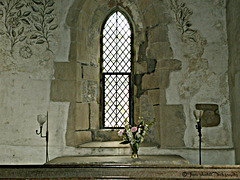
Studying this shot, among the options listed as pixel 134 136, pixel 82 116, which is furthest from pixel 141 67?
pixel 134 136

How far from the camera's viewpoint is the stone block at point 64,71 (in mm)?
3891

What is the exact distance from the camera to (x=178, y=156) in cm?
363

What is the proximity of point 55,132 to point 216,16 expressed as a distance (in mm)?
2964

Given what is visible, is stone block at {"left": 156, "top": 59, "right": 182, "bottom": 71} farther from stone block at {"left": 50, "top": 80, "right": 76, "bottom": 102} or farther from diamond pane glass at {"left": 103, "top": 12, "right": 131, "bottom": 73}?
stone block at {"left": 50, "top": 80, "right": 76, "bottom": 102}

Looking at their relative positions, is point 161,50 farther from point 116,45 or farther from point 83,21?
point 83,21

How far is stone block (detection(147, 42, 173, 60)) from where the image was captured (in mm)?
3898

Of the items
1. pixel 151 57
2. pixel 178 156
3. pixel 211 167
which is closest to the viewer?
pixel 211 167

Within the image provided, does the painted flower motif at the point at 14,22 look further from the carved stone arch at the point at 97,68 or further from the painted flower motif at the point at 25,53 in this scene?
the carved stone arch at the point at 97,68

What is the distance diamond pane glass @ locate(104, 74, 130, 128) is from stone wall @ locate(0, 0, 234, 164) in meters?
0.52

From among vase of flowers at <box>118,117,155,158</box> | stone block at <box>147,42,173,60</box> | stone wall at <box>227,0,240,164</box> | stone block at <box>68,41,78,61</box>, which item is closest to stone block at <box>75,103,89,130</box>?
stone block at <box>68,41,78,61</box>

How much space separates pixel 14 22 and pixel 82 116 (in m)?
1.77

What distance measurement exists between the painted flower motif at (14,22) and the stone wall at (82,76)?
0.01 m

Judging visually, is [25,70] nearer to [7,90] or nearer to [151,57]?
[7,90]

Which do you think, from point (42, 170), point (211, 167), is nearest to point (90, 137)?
point (42, 170)
